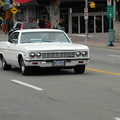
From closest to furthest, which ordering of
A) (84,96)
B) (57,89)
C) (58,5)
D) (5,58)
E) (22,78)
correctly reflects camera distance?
(84,96) → (57,89) → (22,78) → (5,58) → (58,5)

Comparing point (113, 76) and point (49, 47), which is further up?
point (49, 47)

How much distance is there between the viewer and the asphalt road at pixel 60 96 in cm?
869

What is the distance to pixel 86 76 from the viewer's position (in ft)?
49.8

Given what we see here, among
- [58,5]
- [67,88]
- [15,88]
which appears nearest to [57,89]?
[67,88]

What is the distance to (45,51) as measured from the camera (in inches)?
586

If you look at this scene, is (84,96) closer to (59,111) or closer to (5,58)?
(59,111)

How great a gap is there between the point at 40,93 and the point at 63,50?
3849mm

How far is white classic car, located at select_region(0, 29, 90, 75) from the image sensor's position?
1489cm

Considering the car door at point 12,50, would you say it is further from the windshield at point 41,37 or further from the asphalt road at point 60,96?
the asphalt road at point 60,96

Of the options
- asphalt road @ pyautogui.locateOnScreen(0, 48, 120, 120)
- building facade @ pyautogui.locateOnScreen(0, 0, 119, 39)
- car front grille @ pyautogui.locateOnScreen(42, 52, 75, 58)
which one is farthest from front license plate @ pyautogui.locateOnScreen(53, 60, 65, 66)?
building facade @ pyautogui.locateOnScreen(0, 0, 119, 39)

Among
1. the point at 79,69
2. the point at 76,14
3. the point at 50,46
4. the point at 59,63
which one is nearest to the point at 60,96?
the point at 59,63

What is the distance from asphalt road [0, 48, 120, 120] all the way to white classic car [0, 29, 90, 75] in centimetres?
39

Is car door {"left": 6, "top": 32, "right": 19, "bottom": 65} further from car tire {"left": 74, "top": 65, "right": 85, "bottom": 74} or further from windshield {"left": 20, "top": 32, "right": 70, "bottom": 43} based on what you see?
car tire {"left": 74, "top": 65, "right": 85, "bottom": 74}

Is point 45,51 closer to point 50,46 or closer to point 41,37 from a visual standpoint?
point 50,46
